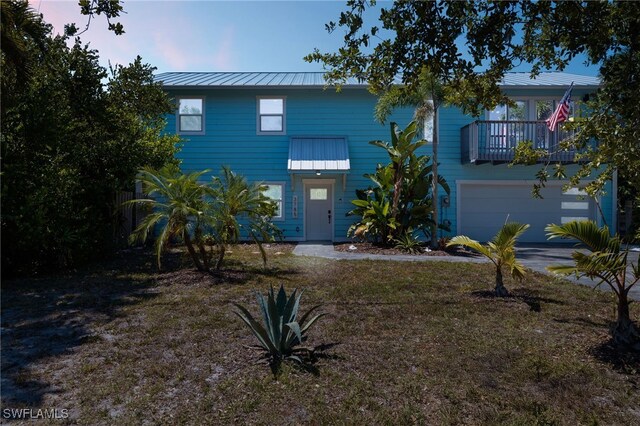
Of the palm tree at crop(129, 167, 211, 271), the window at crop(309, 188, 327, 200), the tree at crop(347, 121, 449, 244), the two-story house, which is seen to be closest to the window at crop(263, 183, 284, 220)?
the two-story house

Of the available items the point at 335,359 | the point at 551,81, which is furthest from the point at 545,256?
the point at 335,359

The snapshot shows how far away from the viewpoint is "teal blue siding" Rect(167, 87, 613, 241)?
16266mm

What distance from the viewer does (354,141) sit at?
16344 millimetres

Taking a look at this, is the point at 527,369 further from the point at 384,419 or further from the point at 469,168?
the point at 469,168

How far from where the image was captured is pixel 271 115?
53.9 ft

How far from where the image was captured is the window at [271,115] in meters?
16.4

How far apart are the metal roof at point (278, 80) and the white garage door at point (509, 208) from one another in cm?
389

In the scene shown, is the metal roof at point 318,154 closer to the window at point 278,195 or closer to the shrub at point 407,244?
the window at point 278,195

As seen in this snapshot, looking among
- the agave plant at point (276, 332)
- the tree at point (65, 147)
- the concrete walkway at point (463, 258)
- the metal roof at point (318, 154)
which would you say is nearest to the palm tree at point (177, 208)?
the tree at point (65, 147)

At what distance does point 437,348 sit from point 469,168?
13054 millimetres

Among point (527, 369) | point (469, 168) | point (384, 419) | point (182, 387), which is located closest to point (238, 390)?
point (182, 387)

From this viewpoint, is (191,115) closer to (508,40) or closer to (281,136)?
(281,136)

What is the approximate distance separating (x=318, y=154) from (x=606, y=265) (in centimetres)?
1179

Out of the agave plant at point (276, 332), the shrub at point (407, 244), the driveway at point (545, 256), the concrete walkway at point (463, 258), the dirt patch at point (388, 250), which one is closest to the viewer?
the agave plant at point (276, 332)
